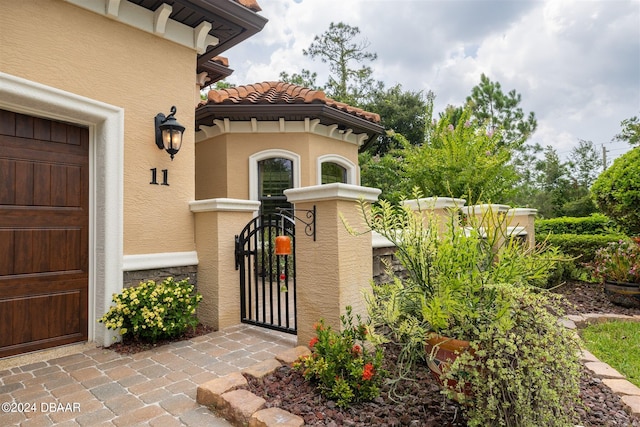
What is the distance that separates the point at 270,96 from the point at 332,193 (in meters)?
4.02

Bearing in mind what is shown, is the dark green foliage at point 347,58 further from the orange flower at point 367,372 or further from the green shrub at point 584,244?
the orange flower at point 367,372

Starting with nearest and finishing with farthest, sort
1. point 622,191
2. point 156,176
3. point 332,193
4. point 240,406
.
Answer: point 240,406
point 332,193
point 156,176
point 622,191

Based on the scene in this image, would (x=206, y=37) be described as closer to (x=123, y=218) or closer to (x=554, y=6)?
(x=123, y=218)

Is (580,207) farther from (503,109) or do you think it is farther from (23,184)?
(23,184)

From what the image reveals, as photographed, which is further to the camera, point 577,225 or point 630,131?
point 630,131

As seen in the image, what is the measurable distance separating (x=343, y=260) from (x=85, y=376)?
7.81 ft

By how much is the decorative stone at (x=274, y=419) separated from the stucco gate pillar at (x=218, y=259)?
6.86 ft

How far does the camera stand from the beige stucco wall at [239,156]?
6.58 meters

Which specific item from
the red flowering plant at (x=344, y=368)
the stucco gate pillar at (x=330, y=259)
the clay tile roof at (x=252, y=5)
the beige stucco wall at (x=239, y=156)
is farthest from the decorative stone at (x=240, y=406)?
the beige stucco wall at (x=239, y=156)

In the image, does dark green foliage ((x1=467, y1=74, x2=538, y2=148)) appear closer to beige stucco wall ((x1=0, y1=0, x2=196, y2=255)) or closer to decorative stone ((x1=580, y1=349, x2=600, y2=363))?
decorative stone ((x1=580, y1=349, x2=600, y2=363))

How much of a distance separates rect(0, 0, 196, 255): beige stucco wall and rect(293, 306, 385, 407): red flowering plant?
8.20 ft

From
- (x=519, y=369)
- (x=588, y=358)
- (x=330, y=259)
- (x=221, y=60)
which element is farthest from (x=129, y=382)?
(x=221, y=60)

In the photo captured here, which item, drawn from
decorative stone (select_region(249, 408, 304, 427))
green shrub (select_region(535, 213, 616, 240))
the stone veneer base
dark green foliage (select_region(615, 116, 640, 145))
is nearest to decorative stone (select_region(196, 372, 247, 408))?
the stone veneer base

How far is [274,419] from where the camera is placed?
2.03 metres
